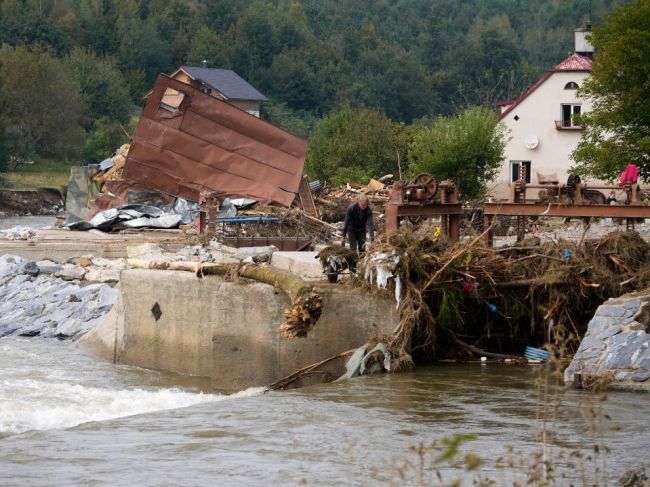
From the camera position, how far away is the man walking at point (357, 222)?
16562 millimetres

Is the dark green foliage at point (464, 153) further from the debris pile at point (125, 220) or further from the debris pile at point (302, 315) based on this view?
the debris pile at point (302, 315)

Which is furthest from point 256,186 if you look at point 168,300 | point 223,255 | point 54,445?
point 54,445

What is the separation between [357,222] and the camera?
16703 millimetres

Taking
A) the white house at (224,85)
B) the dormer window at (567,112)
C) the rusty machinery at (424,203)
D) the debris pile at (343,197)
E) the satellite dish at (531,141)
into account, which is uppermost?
the white house at (224,85)

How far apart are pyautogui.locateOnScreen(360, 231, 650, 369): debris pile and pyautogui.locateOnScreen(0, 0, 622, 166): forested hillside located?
7010cm

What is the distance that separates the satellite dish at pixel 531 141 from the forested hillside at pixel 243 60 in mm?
43274

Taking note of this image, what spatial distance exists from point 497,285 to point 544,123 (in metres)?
34.9

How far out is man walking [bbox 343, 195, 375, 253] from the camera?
1656cm

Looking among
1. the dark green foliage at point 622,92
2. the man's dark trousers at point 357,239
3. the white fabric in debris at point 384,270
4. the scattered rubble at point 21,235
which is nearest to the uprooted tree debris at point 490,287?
the white fabric in debris at point 384,270

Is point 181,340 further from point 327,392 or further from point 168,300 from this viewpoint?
point 327,392

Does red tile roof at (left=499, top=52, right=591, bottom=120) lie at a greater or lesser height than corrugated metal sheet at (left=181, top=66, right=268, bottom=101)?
lesser

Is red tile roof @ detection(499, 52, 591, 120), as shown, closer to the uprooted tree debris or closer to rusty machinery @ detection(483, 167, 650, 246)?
rusty machinery @ detection(483, 167, 650, 246)

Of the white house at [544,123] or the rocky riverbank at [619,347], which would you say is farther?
the white house at [544,123]

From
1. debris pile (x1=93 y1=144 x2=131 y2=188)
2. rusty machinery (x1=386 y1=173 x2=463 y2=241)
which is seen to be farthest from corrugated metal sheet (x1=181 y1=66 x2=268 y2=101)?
rusty machinery (x1=386 y1=173 x2=463 y2=241)
